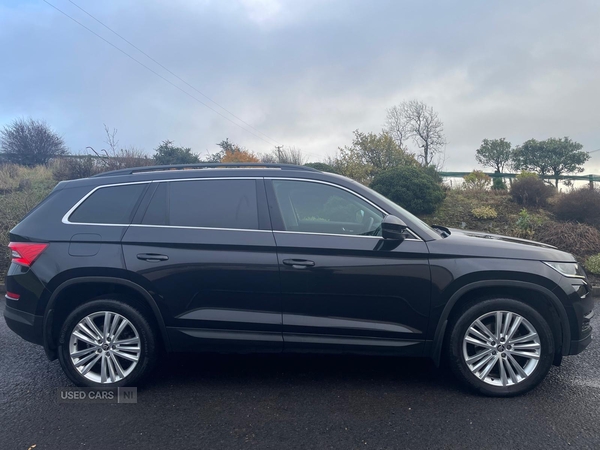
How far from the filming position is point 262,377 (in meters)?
4.12

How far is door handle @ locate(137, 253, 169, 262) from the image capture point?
3766 mm

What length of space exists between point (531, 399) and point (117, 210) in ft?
12.7

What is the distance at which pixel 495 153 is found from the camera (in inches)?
1344

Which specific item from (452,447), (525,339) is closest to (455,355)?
(525,339)

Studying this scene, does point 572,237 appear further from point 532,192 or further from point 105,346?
point 105,346

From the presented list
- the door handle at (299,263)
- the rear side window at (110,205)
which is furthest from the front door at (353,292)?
the rear side window at (110,205)

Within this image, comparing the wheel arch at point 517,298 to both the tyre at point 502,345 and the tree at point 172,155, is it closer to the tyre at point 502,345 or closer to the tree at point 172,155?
the tyre at point 502,345

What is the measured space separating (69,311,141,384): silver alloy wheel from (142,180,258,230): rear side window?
3.00 ft

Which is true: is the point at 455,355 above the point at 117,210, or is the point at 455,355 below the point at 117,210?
below

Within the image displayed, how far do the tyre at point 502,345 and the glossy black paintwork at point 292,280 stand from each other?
0.19 meters

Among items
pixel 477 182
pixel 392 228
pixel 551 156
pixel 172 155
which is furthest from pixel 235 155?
pixel 551 156

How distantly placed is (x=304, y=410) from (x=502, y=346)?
1.69 m

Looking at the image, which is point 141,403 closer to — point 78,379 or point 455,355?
point 78,379

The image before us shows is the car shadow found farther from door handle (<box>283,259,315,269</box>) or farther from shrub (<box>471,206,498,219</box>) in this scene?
shrub (<box>471,206,498,219</box>)
